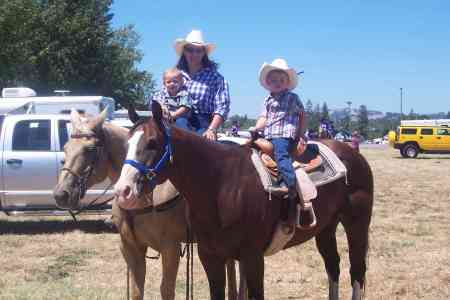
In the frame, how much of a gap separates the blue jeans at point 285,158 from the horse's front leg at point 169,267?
103 cm

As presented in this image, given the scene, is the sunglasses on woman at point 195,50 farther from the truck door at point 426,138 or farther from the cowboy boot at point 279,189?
the truck door at point 426,138

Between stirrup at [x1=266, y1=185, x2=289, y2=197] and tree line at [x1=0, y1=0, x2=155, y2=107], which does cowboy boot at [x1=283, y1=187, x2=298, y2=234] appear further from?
tree line at [x1=0, y1=0, x2=155, y2=107]

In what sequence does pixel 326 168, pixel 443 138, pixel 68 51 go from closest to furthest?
pixel 326 168
pixel 68 51
pixel 443 138

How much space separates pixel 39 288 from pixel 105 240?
287 centimetres

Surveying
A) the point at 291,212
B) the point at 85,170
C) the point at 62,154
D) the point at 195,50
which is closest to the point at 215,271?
the point at 291,212

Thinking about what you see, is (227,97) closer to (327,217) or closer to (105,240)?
(327,217)

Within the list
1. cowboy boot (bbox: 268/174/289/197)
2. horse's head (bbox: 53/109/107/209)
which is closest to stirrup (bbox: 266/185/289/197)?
cowboy boot (bbox: 268/174/289/197)

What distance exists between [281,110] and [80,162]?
1.61 metres

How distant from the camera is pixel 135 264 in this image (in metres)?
4.23

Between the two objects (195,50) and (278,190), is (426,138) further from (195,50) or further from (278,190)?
(278,190)

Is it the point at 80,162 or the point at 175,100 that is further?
the point at 175,100

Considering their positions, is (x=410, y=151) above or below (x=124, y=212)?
below

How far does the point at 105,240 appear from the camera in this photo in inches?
360

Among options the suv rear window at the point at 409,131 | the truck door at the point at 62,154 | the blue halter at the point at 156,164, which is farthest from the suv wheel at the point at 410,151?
the blue halter at the point at 156,164
